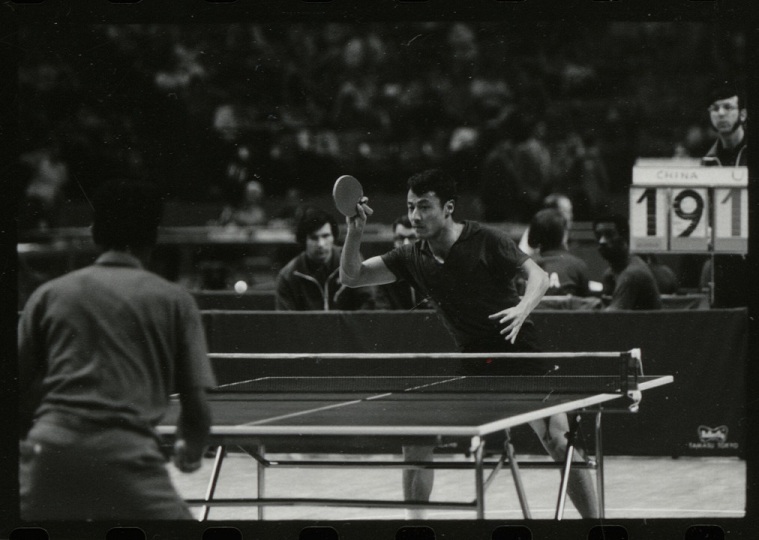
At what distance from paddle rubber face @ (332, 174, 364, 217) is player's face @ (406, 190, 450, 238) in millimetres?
299

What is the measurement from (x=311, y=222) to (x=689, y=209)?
8.37 feet

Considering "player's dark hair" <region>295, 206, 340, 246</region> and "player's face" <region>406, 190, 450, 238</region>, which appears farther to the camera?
"player's dark hair" <region>295, 206, 340, 246</region>

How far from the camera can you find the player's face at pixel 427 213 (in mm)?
6566

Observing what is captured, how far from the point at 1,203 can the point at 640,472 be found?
14.4 feet

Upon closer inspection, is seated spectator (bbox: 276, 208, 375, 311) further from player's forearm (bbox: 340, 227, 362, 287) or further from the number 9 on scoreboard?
player's forearm (bbox: 340, 227, 362, 287)

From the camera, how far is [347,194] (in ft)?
20.7

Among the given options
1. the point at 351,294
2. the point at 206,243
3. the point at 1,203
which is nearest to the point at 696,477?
the point at 351,294

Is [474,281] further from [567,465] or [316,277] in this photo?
[316,277]

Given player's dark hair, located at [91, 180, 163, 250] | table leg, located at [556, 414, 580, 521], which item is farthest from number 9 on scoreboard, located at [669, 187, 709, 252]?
player's dark hair, located at [91, 180, 163, 250]

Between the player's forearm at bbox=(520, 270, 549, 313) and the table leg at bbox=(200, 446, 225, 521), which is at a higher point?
the player's forearm at bbox=(520, 270, 549, 313)

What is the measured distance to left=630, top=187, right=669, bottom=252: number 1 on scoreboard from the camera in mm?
9070

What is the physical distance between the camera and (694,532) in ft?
19.7

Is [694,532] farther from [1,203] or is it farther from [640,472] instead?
[1,203]

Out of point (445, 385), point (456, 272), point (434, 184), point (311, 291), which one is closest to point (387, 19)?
point (434, 184)
